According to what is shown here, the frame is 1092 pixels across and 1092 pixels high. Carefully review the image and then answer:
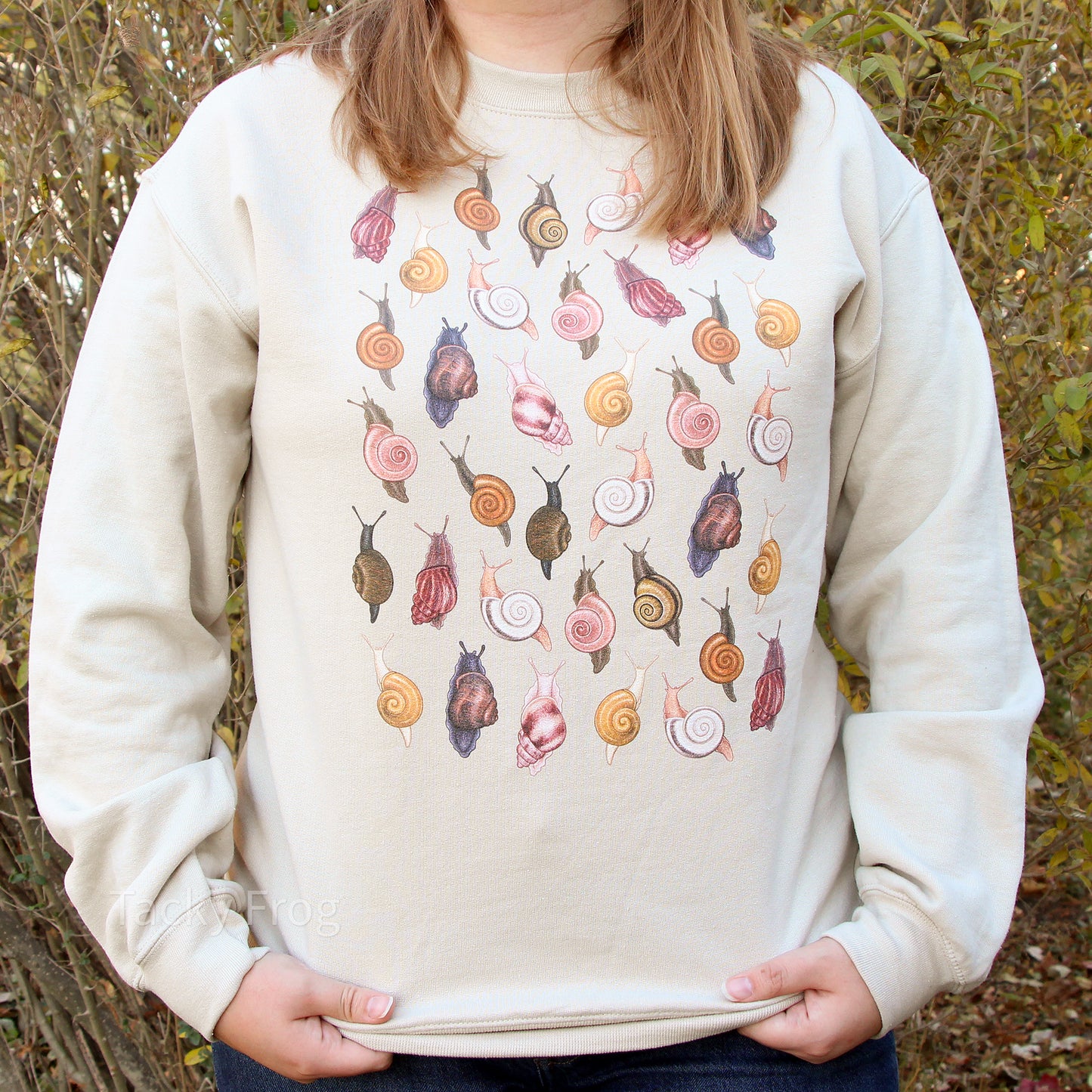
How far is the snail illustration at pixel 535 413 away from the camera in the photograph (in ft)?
3.76

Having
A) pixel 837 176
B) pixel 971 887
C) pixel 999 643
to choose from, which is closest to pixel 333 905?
pixel 971 887

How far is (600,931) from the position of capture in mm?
1160

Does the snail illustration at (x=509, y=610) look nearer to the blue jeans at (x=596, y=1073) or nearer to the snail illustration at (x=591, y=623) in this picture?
the snail illustration at (x=591, y=623)

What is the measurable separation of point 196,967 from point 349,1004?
0.17 meters

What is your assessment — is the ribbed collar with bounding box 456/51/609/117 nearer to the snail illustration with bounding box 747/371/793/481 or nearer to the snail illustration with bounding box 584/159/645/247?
the snail illustration with bounding box 584/159/645/247

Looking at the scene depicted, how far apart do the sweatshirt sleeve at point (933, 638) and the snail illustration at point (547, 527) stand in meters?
0.41

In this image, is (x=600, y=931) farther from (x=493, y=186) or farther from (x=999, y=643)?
(x=493, y=186)

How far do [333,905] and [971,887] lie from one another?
74 centimetres

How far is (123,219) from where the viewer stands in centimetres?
212

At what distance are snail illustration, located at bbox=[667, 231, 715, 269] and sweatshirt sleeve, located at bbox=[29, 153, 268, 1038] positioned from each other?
480 mm

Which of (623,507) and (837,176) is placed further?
(837,176)

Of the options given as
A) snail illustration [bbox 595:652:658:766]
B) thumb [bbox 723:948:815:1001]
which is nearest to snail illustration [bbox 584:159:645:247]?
snail illustration [bbox 595:652:658:766]

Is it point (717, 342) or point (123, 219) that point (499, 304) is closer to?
point (717, 342)

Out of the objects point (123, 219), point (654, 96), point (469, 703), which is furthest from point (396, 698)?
point (123, 219)
